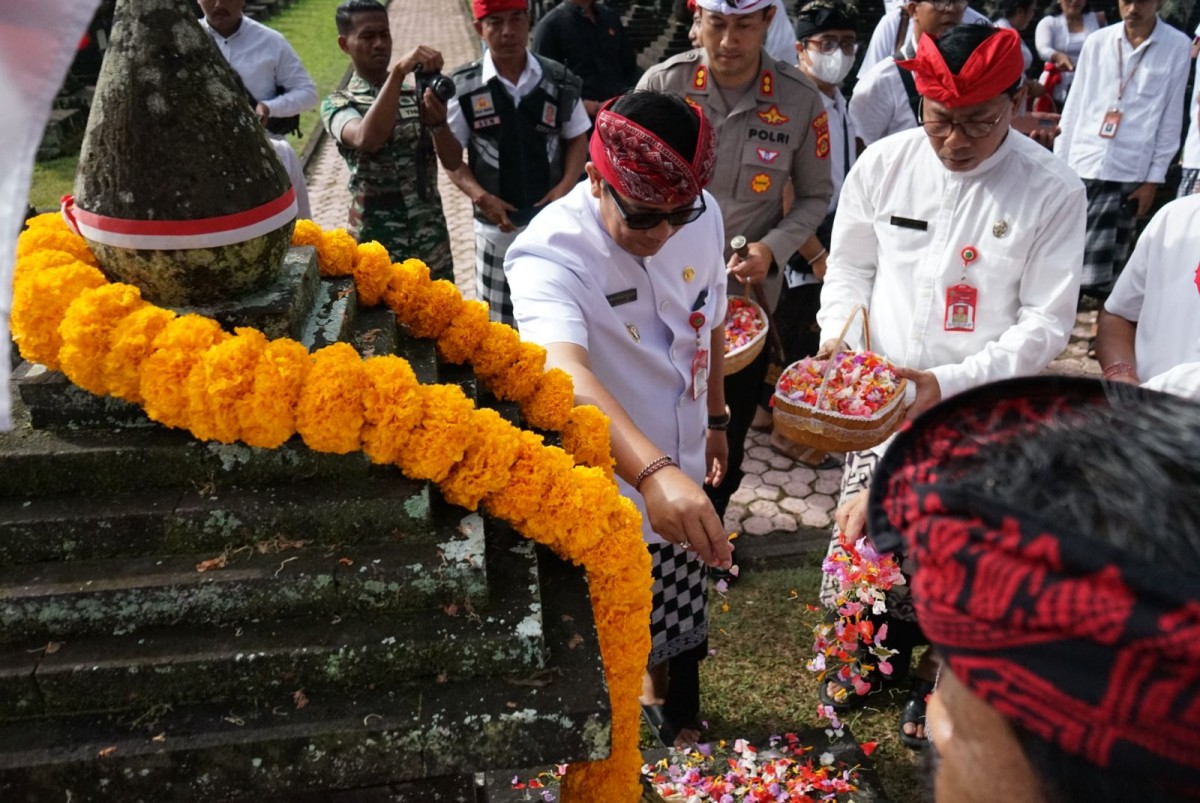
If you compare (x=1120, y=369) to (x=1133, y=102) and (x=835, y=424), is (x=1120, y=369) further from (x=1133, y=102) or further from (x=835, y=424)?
(x=1133, y=102)

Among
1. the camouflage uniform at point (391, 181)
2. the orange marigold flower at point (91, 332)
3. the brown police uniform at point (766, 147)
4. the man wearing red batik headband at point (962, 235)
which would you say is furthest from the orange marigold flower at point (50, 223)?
the camouflage uniform at point (391, 181)

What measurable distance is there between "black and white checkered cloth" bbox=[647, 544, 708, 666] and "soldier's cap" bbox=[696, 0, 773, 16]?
2.47 metres

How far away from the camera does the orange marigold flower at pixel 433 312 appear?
240 centimetres

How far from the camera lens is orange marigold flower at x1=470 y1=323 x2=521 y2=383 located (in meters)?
2.37

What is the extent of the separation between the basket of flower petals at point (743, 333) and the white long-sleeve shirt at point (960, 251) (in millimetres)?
372

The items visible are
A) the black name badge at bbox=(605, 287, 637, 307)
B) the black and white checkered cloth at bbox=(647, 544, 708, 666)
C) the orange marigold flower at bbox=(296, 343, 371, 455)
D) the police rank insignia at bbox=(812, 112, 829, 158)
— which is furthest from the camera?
the police rank insignia at bbox=(812, 112, 829, 158)

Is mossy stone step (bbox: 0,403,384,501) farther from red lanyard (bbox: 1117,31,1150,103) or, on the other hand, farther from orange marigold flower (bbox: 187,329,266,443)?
red lanyard (bbox: 1117,31,1150,103)

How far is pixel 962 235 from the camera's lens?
3092 millimetres

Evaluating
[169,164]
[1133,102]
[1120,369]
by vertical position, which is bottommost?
[1133,102]

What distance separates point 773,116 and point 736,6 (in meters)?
0.55

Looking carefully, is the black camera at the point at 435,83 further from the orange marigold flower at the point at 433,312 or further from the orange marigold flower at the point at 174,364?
the orange marigold flower at the point at 174,364

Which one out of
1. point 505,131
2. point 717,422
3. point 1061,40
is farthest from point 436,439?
point 1061,40

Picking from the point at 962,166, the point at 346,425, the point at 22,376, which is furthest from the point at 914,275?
the point at 22,376

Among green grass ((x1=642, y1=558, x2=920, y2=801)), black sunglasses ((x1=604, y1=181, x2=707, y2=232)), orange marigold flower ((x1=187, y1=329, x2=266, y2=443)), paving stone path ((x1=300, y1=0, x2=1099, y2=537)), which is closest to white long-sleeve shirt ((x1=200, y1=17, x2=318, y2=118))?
paving stone path ((x1=300, y1=0, x2=1099, y2=537))
